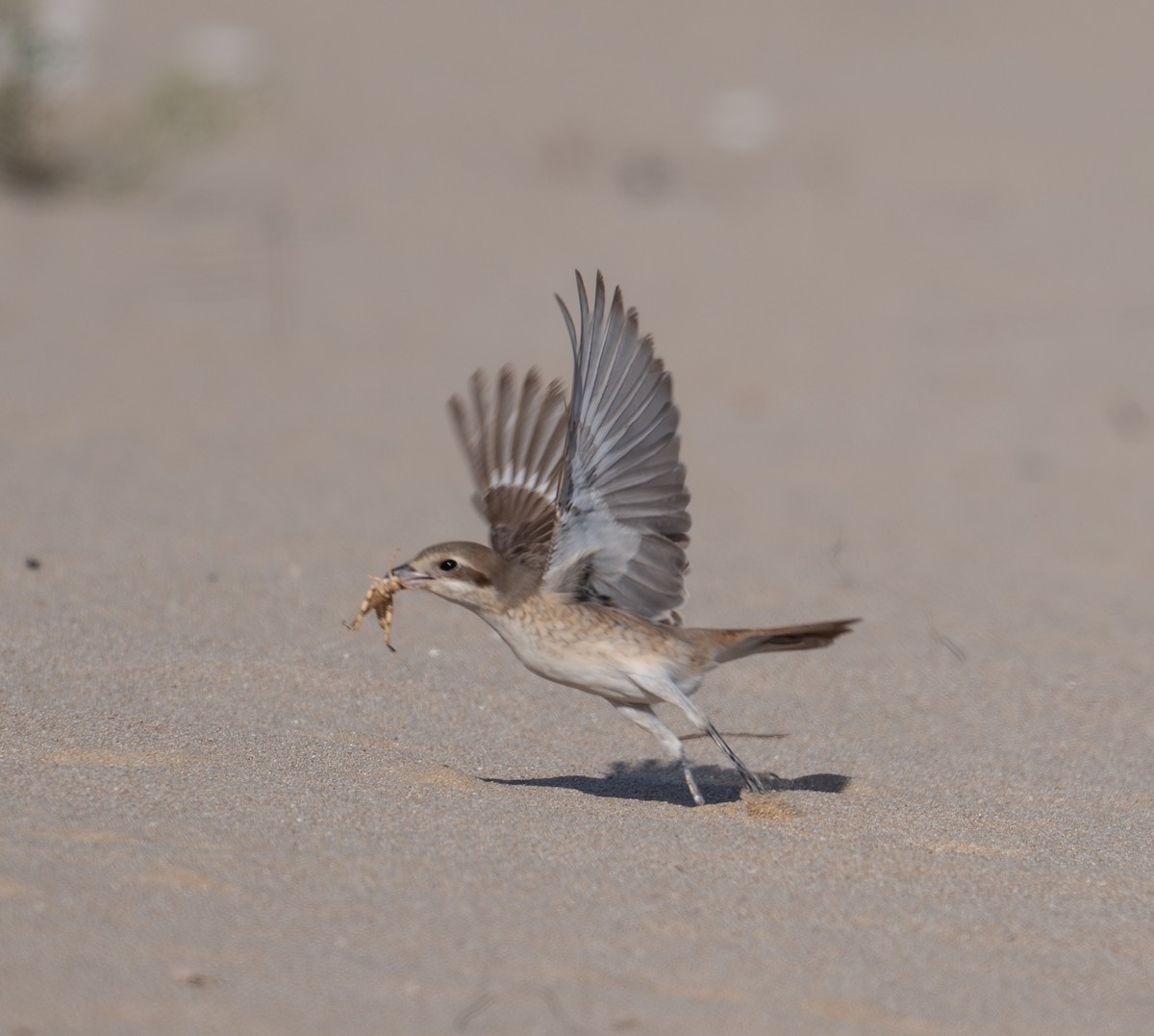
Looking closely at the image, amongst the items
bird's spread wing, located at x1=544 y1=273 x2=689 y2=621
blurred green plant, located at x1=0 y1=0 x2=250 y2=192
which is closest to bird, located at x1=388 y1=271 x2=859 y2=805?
bird's spread wing, located at x1=544 y1=273 x2=689 y2=621

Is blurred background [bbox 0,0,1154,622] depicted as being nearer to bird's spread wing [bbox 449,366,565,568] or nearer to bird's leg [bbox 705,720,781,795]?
bird's spread wing [bbox 449,366,565,568]

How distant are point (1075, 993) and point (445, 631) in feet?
12.9

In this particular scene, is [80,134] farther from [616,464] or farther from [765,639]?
[765,639]

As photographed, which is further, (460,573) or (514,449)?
(514,449)

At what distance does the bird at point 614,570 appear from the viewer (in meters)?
5.44

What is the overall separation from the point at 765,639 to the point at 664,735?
1.50 ft

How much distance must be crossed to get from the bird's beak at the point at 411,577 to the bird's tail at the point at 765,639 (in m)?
0.90

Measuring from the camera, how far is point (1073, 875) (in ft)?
16.3

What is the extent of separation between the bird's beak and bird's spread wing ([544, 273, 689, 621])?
40 centimetres

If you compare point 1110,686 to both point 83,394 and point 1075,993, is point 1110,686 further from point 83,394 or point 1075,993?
point 83,394

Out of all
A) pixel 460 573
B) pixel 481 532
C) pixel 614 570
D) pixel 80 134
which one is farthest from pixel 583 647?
pixel 80 134

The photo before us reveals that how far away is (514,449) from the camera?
21.2ft

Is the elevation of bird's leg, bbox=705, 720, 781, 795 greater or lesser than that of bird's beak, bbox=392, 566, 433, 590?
lesser

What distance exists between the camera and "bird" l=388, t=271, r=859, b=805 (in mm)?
5438
